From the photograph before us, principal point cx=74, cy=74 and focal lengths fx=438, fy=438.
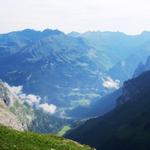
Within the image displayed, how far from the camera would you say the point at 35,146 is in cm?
5353

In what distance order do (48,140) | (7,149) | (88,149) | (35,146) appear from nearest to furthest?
(7,149) < (35,146) < (48,140) < (88,149)

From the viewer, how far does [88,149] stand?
214 feet

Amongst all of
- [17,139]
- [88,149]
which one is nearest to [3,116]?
[88,149]

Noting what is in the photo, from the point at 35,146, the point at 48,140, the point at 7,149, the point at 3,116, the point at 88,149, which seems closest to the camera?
the point at 7,149

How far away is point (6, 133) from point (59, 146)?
7.02 meters

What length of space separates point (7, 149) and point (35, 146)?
17.4 ft

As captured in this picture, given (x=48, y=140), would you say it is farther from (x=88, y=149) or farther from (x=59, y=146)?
(x=88, y=149)

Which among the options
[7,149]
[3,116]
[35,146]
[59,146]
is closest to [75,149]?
[59,146]

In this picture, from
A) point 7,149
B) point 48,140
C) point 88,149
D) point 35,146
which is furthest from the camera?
point 88,149

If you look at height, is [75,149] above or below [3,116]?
below

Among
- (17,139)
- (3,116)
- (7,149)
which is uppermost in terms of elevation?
(3,116)

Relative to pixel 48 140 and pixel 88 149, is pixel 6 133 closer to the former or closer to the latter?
pixel 48 140

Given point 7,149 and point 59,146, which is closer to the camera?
point 7,149

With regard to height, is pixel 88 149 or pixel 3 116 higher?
pixel 3 116
